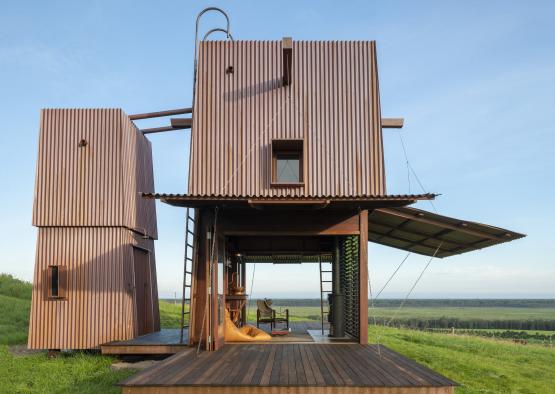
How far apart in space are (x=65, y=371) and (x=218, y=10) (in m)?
9.70

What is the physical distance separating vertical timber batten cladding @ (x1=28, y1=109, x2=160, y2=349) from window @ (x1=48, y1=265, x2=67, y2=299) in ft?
0.09

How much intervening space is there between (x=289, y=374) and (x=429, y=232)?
224 inches

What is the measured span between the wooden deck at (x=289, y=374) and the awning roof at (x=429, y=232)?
9.10 feet

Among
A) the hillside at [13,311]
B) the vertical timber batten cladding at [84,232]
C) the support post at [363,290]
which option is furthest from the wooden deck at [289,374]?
the hillside at [13,311]

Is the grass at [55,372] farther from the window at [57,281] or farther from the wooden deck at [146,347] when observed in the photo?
the window at [57,281]

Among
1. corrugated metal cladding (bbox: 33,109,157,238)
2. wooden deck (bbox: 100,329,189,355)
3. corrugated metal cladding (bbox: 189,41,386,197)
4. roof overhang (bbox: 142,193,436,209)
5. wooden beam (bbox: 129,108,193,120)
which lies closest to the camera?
roof overhang (bbox: 142,193,436,209)

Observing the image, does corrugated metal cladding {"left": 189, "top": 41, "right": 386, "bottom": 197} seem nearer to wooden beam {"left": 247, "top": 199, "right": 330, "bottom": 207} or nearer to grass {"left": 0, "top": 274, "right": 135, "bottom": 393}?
wooden beam {"left": 247, "top": 199, "right": 330, "bottom": 207}

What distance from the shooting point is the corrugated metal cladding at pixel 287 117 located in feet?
37.8

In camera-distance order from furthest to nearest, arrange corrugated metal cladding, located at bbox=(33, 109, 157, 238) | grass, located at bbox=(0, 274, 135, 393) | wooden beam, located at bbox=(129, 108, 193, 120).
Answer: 1. wooden beam, located at bbox=(129, 108, 193, 120)
2. corrugated metal cladding, located at bbox=(33, 109, 157, 238)
3. grass, located at bbox=(0, 274, 135, 393)

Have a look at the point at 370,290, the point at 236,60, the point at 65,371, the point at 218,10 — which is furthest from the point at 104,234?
the point at 370,290

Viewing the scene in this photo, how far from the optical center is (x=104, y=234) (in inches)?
538

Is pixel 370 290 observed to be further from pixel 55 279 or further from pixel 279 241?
pixel 55 279

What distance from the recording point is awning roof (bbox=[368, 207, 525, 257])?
32.2ft

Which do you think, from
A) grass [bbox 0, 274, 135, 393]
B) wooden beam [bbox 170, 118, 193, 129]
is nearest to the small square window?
wooden beam [bbox 170, 118, 193, 129]
